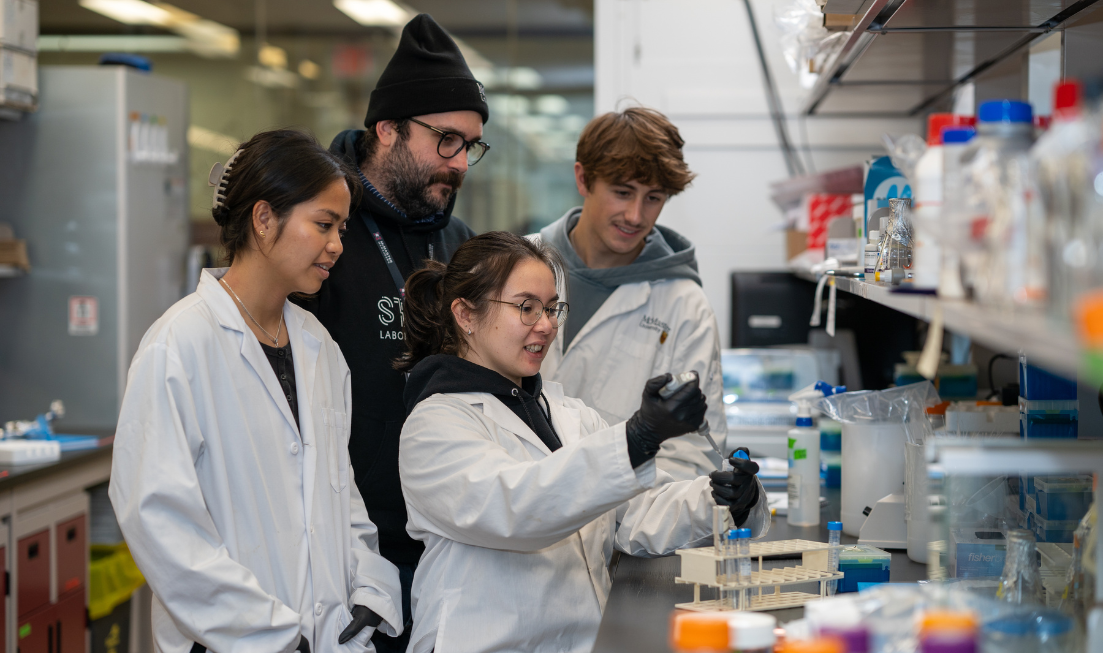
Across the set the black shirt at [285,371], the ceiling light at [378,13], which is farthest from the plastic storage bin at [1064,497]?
the ceiling light at [378,13]

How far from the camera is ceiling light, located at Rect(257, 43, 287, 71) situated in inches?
206

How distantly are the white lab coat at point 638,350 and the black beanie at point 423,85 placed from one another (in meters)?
0.59

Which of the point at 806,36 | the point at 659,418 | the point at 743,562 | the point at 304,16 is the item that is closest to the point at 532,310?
the point at 659,418

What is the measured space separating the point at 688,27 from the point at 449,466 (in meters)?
2.69

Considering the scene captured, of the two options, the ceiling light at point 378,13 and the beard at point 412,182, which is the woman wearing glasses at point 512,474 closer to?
the beard at point 412,182

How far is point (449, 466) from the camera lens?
149cm

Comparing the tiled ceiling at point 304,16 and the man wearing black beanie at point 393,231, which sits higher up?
the tiled ceiling at point 304,16

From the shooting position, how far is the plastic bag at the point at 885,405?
1881 millimetres

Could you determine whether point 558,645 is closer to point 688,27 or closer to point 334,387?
point 334,387

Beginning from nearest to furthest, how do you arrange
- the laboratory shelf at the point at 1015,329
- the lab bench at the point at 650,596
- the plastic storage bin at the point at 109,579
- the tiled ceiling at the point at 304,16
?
the laboratory shelf at the point at 1015,329 → the lab bench at the point at 650,596 → the plastic storage bin at the point at 109,579 → the tiled ceiling at the point at 304,16

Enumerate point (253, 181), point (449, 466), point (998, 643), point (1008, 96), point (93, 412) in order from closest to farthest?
point (998, 643) < point (449, 466) < point (253, 181) < point (1008, 96) < point (93, 412)

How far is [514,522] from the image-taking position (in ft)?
4.57

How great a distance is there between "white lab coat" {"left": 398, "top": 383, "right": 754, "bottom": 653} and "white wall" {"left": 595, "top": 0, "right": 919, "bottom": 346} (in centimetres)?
208

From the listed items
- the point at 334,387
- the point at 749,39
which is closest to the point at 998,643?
the point at 334,387
